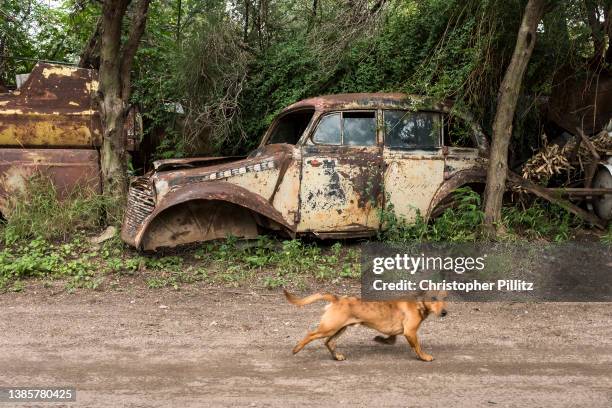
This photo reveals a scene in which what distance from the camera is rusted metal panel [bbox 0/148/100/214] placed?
7543 mm

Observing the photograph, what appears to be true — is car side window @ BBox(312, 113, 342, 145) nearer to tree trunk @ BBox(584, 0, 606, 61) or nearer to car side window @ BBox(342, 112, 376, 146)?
car side window @ BBox(342, 112, 376, 146)

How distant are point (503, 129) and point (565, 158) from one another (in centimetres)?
130

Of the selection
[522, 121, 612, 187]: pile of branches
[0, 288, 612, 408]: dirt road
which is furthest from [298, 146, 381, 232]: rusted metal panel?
[522, 121, 612, 187]: pile of branches

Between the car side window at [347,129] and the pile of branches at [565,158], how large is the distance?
205 cm

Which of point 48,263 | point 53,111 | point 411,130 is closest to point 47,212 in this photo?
point 48,263

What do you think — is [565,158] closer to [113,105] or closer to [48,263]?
[113,105]

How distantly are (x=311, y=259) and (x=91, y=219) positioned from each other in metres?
2.80

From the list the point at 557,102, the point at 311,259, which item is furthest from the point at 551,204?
the point at 311,259

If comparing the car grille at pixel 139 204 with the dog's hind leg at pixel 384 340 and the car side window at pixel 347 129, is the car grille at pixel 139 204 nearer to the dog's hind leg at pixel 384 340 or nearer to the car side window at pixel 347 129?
the car side window at pixel 347 129

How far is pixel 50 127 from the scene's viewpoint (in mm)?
7730

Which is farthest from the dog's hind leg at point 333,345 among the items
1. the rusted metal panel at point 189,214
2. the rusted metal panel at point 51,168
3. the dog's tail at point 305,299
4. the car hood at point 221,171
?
the rusted metal panel at point 51,168

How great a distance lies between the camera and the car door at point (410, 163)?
23.2 ft

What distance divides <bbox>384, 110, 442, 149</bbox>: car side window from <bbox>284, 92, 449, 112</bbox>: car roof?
10cm

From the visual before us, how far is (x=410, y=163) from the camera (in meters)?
7.09
